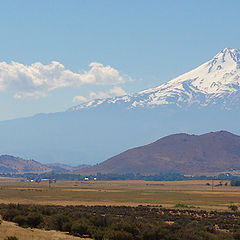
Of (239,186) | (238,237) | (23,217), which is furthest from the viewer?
(239,186)

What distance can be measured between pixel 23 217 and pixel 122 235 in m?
10.6

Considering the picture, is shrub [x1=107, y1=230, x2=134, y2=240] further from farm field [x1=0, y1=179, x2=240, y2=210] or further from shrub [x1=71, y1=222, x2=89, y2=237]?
farm field [x1=0, y1=179, x2=240, y2=210]

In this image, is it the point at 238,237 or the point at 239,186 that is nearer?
the point at 238,237

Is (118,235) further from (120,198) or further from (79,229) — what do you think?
(120,198)

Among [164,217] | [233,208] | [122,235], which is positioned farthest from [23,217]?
[233,208]

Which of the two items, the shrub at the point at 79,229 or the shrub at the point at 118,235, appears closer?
the shrub at the point at 118,235

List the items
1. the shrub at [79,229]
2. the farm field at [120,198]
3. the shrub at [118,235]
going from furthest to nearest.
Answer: the farm field at [120,198], the shrub at [79,229], the shrub at [118,235]

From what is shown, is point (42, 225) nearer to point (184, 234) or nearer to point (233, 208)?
point (184, 234)

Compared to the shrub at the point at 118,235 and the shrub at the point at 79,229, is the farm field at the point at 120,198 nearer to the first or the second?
the shrub at the point at 79,229

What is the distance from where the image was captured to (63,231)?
4016cm

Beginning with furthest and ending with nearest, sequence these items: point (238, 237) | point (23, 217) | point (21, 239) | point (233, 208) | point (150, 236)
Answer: point (233, 208), point (23, 217), point (238, 237), point (150, 236), point (21, 239)

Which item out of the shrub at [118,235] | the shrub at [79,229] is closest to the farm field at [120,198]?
the shrub at [79,229]

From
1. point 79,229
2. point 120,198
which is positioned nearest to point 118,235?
point 79,229

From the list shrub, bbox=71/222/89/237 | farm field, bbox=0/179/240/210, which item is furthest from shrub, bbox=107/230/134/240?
farm field, bbox=0/179/240/210
